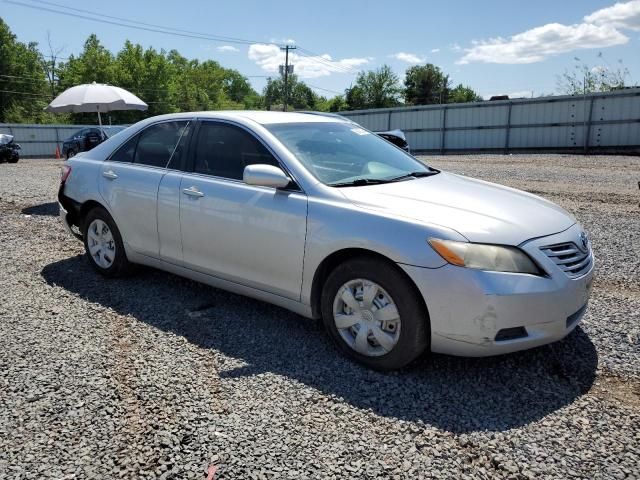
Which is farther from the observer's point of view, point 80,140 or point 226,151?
point 80,140

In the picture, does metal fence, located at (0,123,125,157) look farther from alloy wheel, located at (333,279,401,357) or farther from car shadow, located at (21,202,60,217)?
alloy wheel, located at (333,279,401,357)

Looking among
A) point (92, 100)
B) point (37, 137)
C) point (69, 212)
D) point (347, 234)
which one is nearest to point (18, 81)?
point (37, 137)

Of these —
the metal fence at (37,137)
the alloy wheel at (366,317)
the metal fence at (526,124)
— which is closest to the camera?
the alloy wheel at (366,317)

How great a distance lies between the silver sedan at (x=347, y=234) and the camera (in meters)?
2.86

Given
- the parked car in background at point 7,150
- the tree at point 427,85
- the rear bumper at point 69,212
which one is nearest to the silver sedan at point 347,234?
the rear bumper at point 69,212

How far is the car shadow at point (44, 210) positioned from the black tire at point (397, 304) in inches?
282

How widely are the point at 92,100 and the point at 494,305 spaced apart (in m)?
11.1

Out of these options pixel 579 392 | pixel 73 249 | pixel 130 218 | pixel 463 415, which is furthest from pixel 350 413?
pixel 73 249

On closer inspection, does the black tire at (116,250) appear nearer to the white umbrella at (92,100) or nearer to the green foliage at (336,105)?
the white umbrella at (92,100)

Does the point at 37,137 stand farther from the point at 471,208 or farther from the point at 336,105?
the point at 336,105

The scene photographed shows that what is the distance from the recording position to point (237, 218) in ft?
12.2

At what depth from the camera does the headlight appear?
2.81m

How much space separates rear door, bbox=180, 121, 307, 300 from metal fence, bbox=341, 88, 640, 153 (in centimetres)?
2081

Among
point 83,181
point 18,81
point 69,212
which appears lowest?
point 69,212
